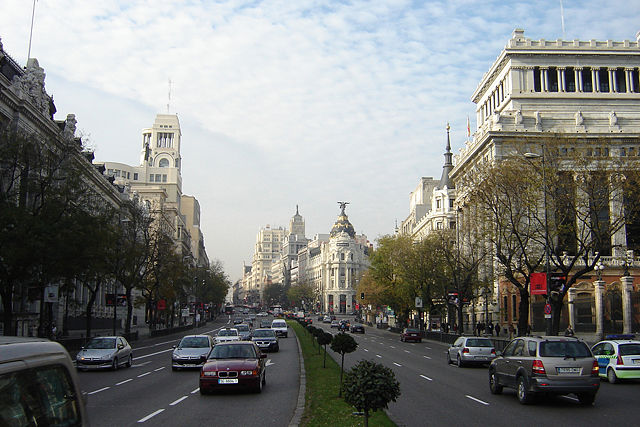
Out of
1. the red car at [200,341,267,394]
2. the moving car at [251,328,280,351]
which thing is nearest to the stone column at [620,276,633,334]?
the moving car at [251,328,280,351]

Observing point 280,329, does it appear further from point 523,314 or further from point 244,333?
point 523,314

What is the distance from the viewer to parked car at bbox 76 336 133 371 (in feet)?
84.0

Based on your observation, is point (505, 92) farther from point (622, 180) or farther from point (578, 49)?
point (622, 180)

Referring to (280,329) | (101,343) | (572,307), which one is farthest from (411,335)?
(101,343)

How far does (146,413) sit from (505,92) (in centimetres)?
6602

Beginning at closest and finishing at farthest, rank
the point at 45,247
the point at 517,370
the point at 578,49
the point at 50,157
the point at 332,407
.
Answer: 1. the point at 332,407
2. the point at 517,370
3. the point at 45,247
4. the point at 50,157
5. the point at 578,49

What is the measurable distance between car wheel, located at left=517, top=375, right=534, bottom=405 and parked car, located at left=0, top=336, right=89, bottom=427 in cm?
1257

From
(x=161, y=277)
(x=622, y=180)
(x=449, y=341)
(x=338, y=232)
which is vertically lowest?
(x=449, y=341)

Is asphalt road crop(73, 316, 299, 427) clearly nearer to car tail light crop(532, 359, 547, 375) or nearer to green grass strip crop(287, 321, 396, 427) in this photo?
green grass strip crop(287, 321, 396, 427)

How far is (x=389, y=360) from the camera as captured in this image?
33094 millimetres

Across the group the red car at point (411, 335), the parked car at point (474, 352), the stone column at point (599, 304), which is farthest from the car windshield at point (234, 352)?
the stone column at point (599, 304)

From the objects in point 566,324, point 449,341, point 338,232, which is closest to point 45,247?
point 449,341

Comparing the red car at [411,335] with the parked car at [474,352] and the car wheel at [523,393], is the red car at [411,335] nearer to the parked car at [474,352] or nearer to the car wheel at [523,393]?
the parked car at [474,352]

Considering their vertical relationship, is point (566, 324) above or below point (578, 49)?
below
